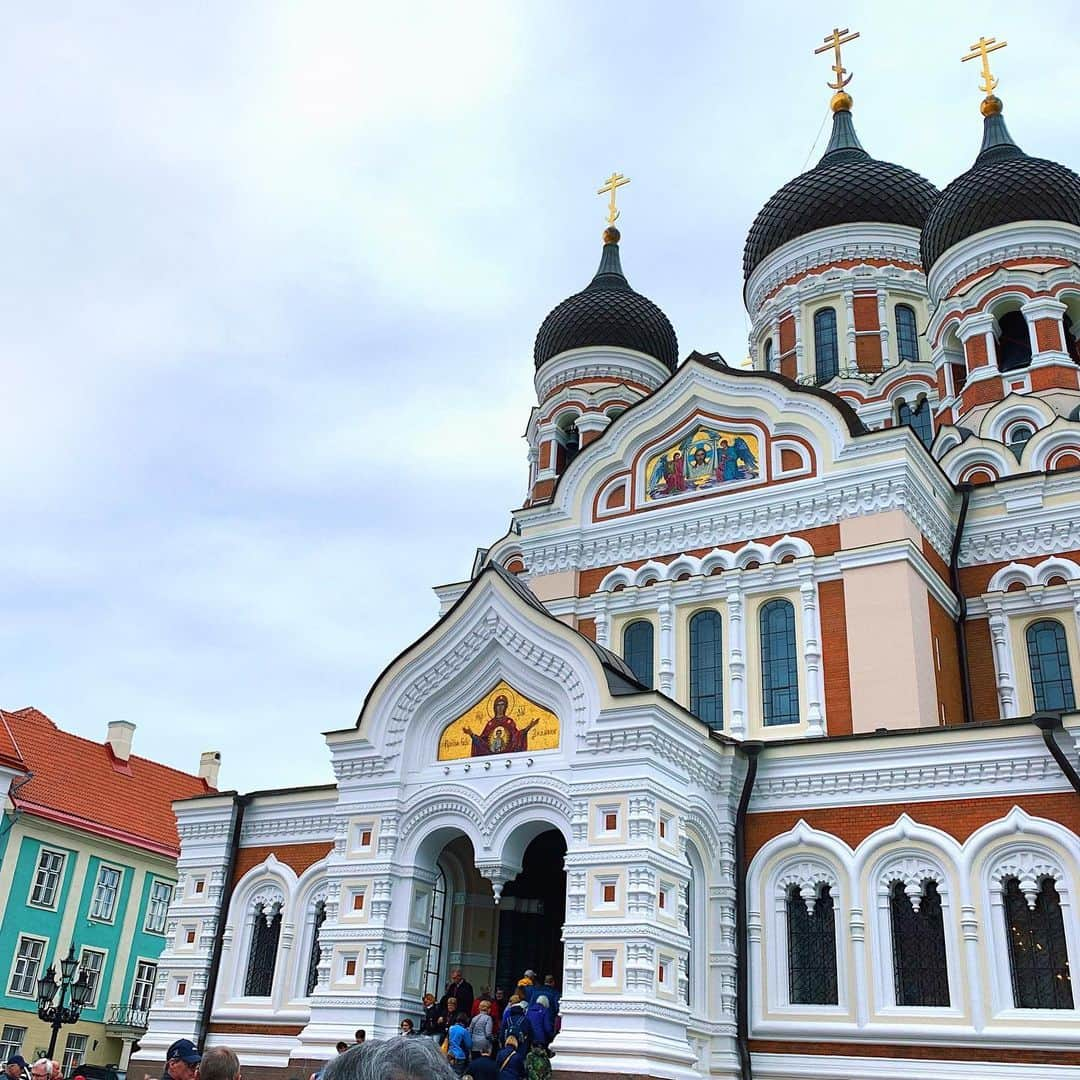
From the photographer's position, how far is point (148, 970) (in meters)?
28.7

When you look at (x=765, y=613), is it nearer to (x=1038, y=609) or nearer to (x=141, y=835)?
(x=1038, y=609)

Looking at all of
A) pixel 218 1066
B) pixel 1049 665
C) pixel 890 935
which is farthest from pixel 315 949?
pixel 218 1066

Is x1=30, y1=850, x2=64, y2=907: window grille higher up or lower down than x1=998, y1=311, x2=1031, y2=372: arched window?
lower down

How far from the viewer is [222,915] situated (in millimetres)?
15914

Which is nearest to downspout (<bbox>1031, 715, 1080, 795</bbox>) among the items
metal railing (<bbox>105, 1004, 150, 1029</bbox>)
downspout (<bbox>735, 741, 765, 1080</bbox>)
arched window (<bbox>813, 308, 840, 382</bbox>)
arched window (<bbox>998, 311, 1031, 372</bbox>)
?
downspout (<bbox>735, 741, 765, 1080</bbox>)

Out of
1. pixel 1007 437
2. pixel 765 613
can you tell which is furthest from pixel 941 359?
pixel 765 613

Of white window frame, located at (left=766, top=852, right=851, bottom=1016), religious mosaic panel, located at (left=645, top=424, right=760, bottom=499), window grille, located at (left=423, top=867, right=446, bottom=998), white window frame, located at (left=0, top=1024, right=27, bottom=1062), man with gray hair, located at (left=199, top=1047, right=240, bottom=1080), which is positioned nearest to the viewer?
man with gray hair, located at (left=199, top=1047, right=240, bottom=1080)

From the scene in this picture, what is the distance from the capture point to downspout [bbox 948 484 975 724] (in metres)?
16.2

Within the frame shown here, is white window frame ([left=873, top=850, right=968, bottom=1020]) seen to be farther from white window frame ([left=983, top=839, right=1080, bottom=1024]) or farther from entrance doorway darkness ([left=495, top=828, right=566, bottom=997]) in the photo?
entrance doorway darkness ([left=495, top=828, right=566, bottom=997])

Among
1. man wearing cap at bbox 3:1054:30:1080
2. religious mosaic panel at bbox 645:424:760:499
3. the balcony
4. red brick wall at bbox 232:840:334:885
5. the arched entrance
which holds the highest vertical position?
religious mosaic panel at bbox 645:424:760:499

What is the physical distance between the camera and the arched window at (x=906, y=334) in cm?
2273

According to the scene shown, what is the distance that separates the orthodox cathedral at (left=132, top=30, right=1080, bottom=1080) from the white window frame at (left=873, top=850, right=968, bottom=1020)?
0.10ft

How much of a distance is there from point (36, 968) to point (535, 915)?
15243 millimetres

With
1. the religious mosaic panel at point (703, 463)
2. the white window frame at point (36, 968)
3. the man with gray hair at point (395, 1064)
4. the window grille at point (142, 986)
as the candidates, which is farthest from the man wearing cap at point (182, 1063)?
the window grille at point (142, 986)
